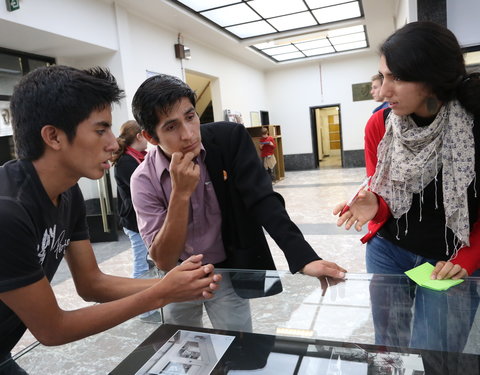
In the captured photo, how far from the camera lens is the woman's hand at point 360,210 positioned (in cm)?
130

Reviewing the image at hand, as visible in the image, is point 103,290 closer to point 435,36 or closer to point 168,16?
point 435,36

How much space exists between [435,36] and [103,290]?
4.17ft

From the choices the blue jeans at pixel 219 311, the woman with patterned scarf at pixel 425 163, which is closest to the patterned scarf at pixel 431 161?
the woman with patterned scarf at pixel 425 163

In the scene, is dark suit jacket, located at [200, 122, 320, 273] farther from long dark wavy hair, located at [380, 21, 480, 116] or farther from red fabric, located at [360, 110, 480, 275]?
long dark wavy hair, located at [380, 21, 480, 116]

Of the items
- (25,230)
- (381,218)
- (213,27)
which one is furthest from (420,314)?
(213,27)

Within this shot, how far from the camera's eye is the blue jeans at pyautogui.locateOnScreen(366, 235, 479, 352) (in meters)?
0.95

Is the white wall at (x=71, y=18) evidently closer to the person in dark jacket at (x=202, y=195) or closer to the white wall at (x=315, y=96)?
the person in dark jacket at (x=202, y=195)

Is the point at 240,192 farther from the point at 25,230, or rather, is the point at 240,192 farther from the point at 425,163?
the point at 25,230

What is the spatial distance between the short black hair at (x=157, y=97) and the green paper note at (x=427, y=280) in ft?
3.15

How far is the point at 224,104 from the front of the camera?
27.9 feet

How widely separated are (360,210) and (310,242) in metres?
2.76

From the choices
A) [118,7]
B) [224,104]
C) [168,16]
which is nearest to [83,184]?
[118,7]

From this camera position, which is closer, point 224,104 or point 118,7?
point 118,7

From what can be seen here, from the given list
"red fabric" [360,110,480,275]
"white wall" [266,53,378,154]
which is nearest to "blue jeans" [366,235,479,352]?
"red fabric" [360,110,480,275]
